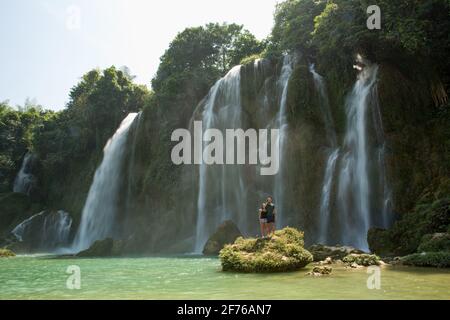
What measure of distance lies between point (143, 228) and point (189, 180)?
6.10 meters

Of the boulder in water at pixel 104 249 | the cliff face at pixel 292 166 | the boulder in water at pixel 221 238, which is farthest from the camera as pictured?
the boulder in water at pixel 104 249

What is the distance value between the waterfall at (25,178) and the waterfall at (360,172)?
39.7m

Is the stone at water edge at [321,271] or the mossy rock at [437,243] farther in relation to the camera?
the mossy rock at [437,243]

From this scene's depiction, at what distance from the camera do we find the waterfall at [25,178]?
51.6 metres

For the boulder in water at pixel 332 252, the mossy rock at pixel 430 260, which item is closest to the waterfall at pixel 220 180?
the boulder in water at pixel 332 252

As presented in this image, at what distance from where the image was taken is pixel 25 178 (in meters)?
52.2

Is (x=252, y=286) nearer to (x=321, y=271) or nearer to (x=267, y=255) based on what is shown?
(x=321, y=271)

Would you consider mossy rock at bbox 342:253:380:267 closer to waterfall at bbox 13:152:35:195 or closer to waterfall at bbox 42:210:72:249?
waterfall at bbox 42:210:72:249

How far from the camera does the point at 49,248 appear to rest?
135 feet

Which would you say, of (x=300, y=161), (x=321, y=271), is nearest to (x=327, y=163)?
(x=300, y=161)

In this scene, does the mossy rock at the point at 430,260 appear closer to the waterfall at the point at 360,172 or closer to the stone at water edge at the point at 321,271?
the stone at water edge at the point at 321,271

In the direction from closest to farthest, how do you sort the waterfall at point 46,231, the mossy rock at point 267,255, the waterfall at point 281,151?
the mossy rock at point 267,255 < the waterfall at point 281,151 < the waterfall at point 46,231

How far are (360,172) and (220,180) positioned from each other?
1135 cm

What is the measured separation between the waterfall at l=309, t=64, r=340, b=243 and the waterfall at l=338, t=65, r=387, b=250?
624mm
